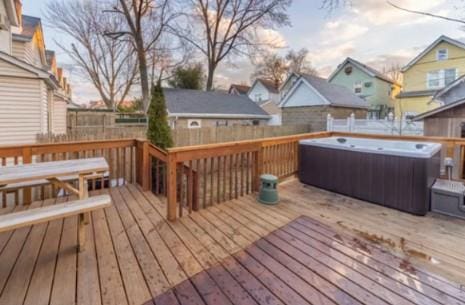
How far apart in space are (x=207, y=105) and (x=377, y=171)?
414 inches

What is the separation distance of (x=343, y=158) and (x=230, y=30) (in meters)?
15.3

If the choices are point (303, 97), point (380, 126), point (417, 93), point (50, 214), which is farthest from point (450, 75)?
point (50, 214)

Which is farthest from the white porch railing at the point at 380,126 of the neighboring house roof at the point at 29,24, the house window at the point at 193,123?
the neighboring house roof at the point at 29,24

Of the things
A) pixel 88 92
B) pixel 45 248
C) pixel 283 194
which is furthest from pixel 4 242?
pixel 88 92

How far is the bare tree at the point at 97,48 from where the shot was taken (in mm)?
14141

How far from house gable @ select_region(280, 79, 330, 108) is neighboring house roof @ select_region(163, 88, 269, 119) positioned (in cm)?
175

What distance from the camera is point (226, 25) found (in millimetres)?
16922

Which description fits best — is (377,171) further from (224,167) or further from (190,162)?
(190,162)

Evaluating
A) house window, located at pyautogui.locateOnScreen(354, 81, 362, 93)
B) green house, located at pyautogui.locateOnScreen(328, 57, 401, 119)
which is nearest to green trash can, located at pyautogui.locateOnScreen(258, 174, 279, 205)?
green house, located at pyautogui.locateOnScreen(328, 57, 401, 119)

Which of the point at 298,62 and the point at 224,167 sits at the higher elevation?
the point at 298,62

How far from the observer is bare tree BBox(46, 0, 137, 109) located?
46.4ft

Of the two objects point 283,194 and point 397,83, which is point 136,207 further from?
point 397,83

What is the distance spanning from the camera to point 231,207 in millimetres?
3449

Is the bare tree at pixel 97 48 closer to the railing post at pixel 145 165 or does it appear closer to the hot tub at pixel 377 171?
the railing post at pixel 145 165
